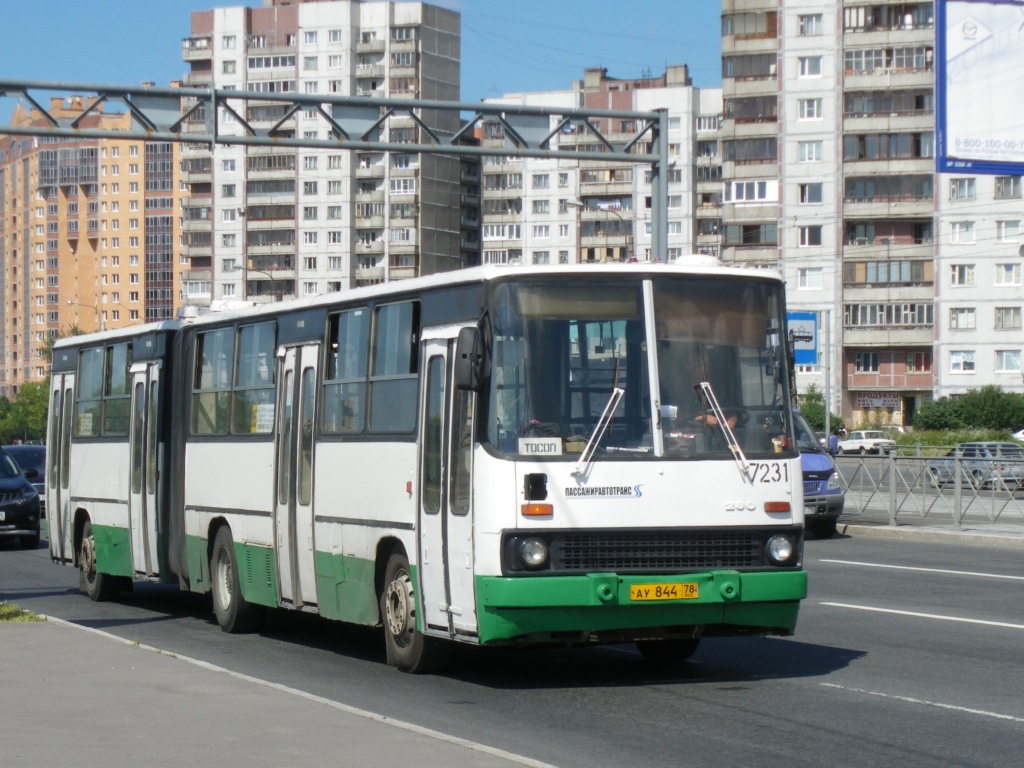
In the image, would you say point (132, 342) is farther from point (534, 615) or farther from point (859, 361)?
point (859, 361)

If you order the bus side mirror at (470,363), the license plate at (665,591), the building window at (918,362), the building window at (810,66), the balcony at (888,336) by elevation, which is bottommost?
the license plate at (665,591)

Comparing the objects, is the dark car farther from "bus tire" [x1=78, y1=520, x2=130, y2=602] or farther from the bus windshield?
the bus windshield

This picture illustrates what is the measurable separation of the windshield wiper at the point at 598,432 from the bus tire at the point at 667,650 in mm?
2300

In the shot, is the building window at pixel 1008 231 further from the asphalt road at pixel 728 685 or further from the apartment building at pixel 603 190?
the asphalt road at pixel 728 685

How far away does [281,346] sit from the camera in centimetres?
1541

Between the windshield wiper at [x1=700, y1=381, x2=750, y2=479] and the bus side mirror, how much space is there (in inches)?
59.8

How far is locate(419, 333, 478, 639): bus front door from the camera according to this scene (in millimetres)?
11602

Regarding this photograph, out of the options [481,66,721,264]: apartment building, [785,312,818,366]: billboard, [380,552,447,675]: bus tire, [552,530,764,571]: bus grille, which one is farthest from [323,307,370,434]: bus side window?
[481,66,721,264]: apartment building

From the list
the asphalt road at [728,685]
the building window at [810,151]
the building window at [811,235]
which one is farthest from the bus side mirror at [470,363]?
the building window at [810,151]

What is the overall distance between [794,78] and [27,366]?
118 metres

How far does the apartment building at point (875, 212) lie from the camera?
328 ft

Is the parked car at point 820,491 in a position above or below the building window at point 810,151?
below

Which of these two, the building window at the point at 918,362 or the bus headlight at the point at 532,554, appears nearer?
the bus headlight at the point at 532,554

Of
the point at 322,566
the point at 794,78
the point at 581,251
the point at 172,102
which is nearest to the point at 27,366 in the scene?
the point at 581,251
